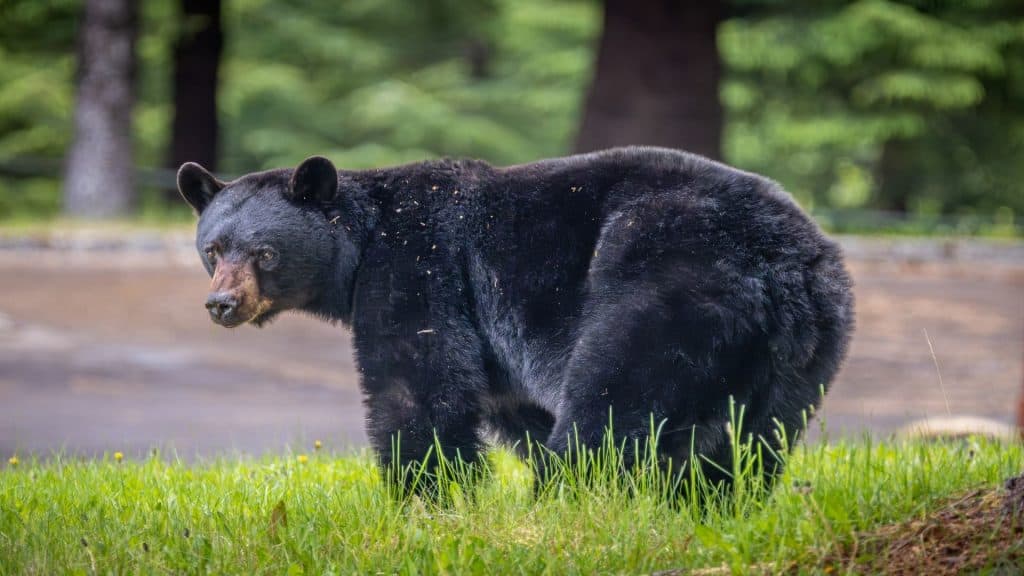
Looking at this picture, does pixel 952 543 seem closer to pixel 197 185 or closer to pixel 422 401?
pixel 422 401

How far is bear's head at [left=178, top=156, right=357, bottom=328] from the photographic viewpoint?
5078mm

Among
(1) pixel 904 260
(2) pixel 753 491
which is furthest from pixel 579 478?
(1) pixel 904 260

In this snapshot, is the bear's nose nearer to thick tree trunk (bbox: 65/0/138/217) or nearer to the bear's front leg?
the bear's front leg

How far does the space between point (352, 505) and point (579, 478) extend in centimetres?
89

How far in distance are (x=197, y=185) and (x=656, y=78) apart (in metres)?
11.9

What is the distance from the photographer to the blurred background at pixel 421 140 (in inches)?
404

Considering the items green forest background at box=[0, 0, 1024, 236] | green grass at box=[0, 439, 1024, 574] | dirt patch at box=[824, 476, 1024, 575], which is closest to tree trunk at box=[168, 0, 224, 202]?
green forest background at box=[0, 0, 1024, 236]

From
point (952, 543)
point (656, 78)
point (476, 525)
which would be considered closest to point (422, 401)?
point (476, 525)

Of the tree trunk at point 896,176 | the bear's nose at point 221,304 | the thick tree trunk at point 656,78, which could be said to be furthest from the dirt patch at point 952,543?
the tree trunk at point 896,176

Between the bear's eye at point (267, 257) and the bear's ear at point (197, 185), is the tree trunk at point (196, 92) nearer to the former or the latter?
the bear's ear at point (197, 185)

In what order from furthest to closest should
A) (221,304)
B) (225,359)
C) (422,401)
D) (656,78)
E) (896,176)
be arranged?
(896,176) → (656,78) → (225,359) → (221,304) → (422,401)

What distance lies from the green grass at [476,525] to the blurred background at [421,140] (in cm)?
278

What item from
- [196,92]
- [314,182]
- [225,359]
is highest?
[196,92]

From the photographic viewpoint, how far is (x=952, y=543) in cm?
366
